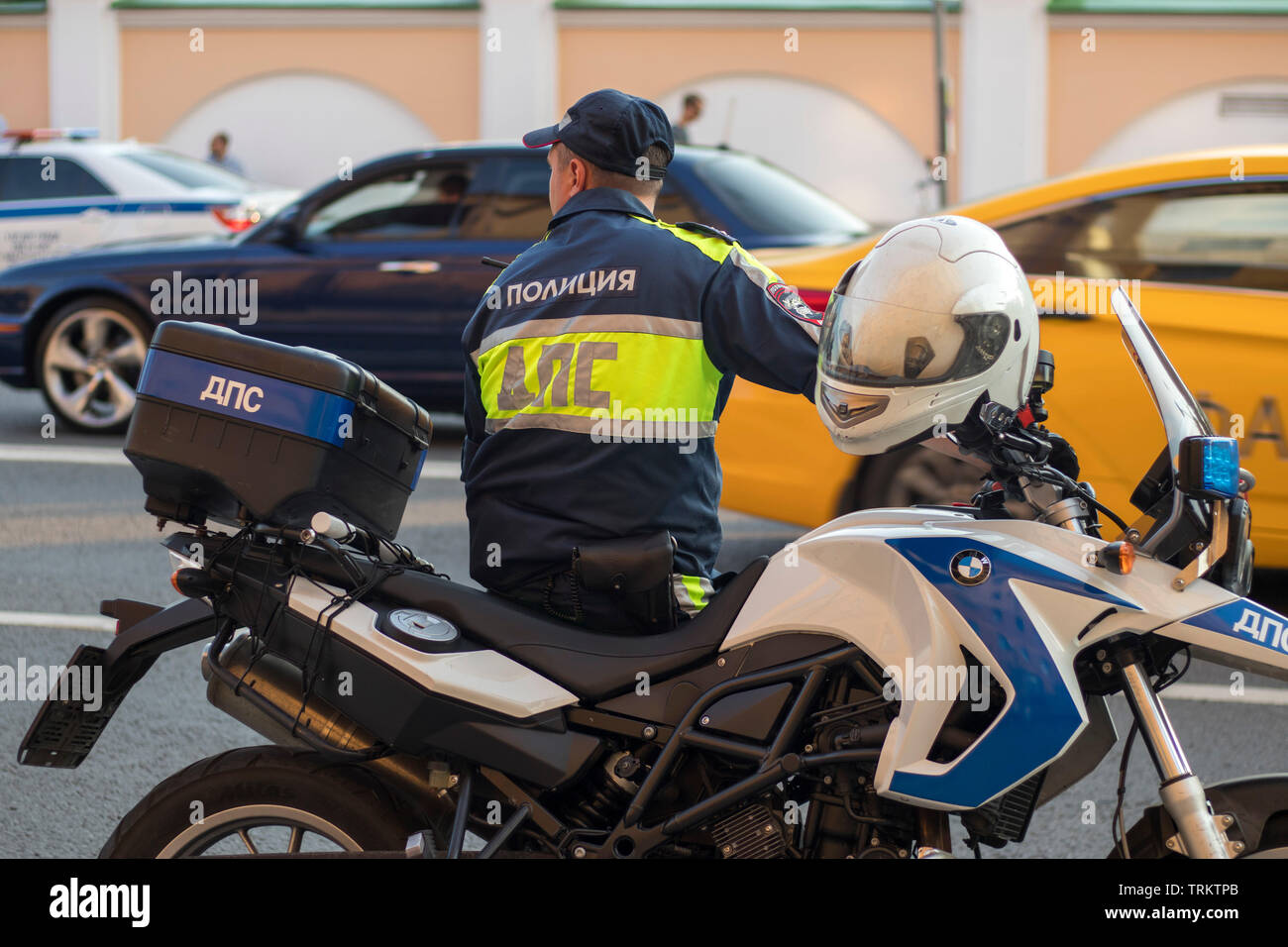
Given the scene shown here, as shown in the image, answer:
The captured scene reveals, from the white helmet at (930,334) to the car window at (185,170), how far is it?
10.8m

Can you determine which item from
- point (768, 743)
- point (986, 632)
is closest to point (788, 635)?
point (768, 743)

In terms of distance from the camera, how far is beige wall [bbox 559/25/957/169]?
20594mm

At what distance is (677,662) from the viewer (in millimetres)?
2529

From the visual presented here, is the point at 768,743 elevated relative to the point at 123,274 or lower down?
lower down

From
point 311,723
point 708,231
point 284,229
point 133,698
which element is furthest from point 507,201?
point 311,723

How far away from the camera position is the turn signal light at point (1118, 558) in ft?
7.43

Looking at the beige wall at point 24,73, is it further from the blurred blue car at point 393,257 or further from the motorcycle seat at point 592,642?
the motorcycle seat at point 592,642

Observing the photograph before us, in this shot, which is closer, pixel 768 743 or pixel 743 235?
pixel 768 743

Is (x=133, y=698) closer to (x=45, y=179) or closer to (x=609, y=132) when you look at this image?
(x=609, y=132)

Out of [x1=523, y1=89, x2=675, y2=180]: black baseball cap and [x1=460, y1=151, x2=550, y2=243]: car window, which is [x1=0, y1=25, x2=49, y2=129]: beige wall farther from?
[x1=523, y1=89, x2=675, y2=180]: black baseball cap

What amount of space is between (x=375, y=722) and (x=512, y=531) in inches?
16.1

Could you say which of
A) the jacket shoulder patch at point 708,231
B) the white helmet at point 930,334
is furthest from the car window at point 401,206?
the white helmet at point 930,334

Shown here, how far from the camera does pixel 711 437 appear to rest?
2.82 m
